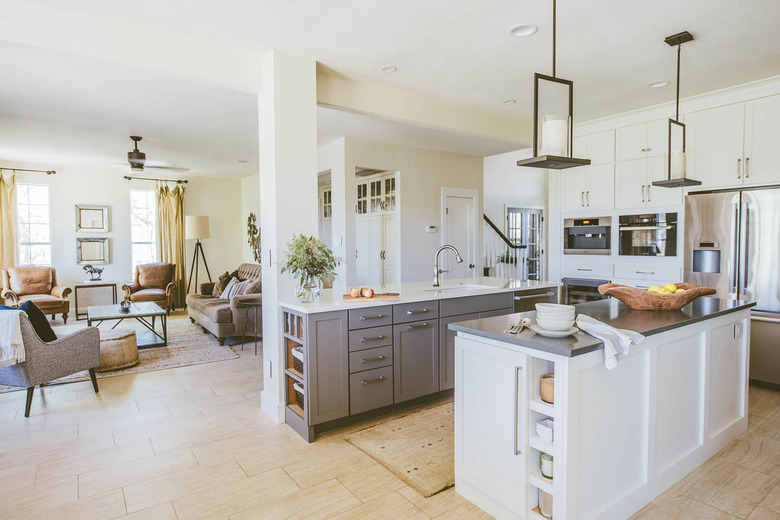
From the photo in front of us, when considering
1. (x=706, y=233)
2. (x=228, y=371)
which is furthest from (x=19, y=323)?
(x=706, y=233)

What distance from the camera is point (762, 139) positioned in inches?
149

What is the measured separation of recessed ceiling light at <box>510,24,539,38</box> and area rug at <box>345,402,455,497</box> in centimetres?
270

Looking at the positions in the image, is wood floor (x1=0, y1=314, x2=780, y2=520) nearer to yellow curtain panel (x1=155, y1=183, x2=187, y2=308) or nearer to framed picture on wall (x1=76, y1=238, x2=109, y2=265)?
framed picture on wall (x1=76, y1=238, x2=109, y2=265)

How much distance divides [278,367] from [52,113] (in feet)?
12.6

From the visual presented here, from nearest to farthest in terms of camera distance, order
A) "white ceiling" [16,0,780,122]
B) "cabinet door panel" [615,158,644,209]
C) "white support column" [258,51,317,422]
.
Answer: "white ceiling" [16,0,780,122]
"white support column" [258,51,317,422]
"cabinet door panel" [615,158,644,209]

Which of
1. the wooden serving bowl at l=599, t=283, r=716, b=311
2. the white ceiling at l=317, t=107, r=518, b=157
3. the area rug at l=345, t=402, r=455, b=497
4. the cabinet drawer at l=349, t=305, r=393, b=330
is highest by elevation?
the white ceiling at l=317, t=107, r=518, b=157

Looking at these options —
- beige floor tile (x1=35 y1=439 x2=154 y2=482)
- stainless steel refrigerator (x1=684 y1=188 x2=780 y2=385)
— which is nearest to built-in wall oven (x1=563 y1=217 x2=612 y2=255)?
stainless steel refrigerator (x1=684 y1=188 x2=780 y2=385)

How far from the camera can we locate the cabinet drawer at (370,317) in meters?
2.90

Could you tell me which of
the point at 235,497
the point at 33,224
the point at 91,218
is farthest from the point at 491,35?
the point at 33,224

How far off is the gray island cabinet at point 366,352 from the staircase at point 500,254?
4361 millimetres

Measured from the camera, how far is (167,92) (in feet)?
13.0

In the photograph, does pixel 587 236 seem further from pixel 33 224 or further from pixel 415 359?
pixel 33 224

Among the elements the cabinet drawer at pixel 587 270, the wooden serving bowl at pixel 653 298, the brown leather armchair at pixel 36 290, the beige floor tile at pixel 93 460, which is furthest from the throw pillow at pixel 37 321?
the cabinet drawer at pixel 587 270

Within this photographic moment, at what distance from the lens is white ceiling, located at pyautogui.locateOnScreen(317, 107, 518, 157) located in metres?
4.83
